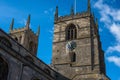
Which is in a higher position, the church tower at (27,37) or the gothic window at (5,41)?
A: the church tower at (27,37)

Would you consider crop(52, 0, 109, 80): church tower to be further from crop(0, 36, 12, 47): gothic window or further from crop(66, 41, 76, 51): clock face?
crop(0, 36, 12, 47): gothic window

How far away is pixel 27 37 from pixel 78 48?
2368cm

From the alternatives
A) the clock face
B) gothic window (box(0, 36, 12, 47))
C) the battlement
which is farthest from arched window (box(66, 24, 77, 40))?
gothic window (box(0, 36, 12, 47))

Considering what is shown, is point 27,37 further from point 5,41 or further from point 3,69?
point 3,69

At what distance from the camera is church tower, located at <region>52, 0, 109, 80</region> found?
36.4m

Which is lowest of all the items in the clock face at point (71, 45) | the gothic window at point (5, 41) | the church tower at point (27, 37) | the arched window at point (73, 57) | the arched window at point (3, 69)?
the arched window at point (3, 69)

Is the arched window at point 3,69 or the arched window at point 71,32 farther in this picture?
the arched window at point 71,32

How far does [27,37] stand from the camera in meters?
60.0

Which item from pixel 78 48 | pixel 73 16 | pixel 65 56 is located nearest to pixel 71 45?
pixel 78 48

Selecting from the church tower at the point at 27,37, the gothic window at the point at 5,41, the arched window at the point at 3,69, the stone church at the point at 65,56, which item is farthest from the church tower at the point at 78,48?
the church tower at the point at 27,37

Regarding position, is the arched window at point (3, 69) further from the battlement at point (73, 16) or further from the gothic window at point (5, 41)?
the battlement at point (73, 16)

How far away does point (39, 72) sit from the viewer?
29.6 metres

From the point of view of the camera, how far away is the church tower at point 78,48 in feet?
119

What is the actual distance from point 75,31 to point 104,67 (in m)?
7.67
